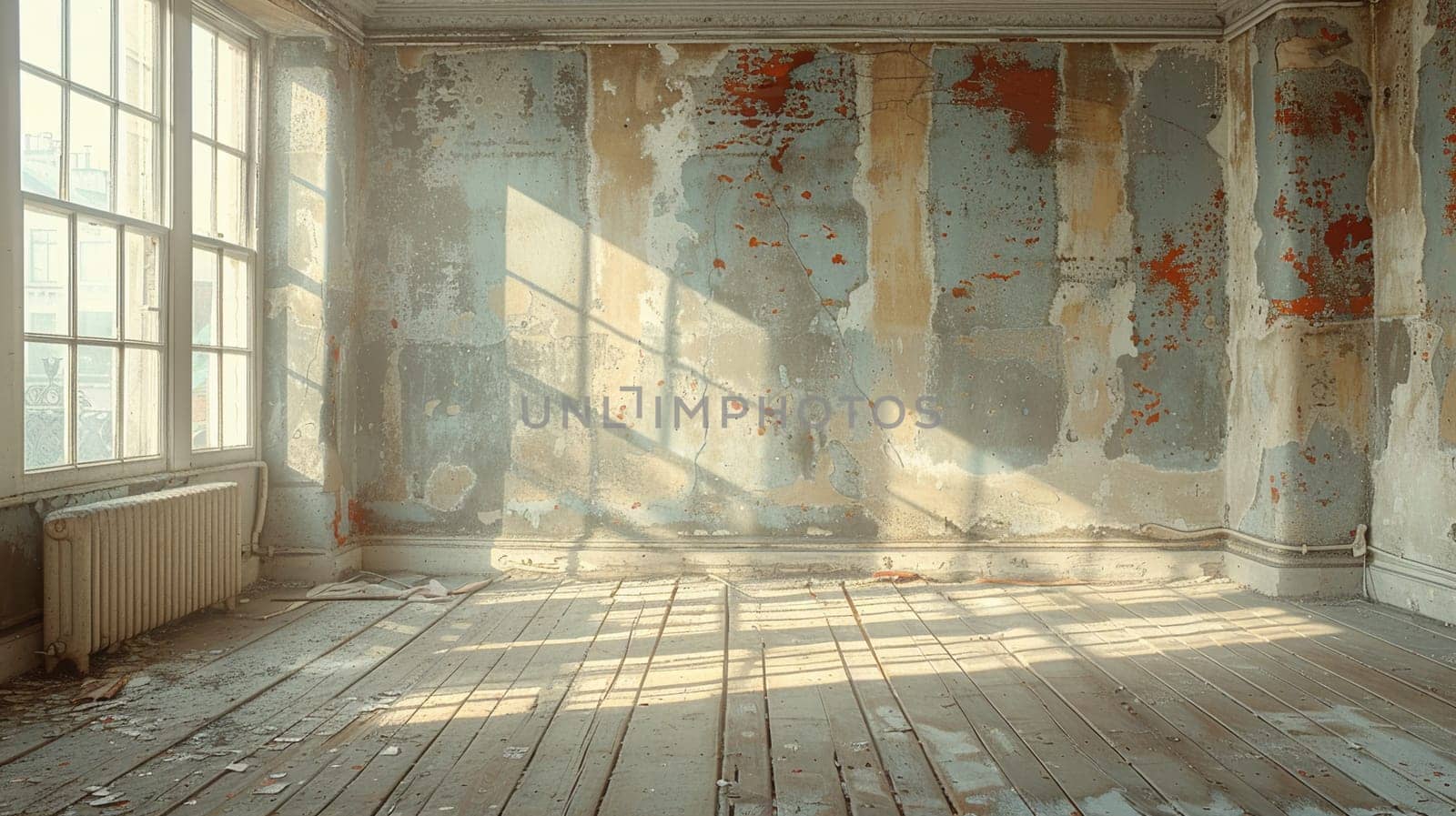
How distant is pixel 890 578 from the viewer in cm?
556

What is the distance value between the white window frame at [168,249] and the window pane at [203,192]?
0.20 m

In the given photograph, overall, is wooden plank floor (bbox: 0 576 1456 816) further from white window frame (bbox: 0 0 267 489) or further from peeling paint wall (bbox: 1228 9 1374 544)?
white window frame (bbox: 0 0 267 489)

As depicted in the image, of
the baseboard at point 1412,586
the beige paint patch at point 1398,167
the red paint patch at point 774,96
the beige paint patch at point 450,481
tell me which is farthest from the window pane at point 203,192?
the baseboard at point 1412,586

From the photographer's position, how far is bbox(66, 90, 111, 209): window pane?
12.9 ft

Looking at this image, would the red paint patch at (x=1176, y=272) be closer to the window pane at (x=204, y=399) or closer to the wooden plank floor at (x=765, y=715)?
the wooden plank floor at (x=765, y=715)

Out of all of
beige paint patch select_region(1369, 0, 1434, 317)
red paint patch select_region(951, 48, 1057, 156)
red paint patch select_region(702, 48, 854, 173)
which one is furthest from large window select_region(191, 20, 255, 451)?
beige paint patch select_region(1369, 0, 1434, 317)

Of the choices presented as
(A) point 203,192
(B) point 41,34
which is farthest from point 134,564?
(B) point 41,34

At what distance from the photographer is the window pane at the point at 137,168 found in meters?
4.23

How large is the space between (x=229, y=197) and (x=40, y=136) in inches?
55.0

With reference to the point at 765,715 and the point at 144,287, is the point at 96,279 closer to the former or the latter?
the point at 144,287

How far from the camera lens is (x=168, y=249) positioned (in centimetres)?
450

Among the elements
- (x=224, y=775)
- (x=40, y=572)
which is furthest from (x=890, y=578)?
(x=40, y=572)

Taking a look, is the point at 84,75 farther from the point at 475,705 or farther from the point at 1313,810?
the point at 1313,810

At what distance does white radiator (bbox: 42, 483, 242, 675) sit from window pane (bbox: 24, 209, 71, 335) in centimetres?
73
